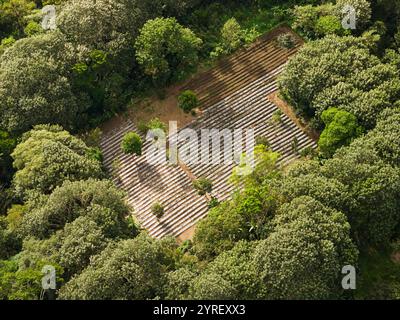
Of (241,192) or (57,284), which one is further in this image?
(241,192)

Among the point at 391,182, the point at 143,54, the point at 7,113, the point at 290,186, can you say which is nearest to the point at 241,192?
the point at 290,186

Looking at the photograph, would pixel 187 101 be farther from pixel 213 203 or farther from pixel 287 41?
pixel 287 41

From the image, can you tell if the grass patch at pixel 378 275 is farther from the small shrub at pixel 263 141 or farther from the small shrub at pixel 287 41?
the small shrub at pixel 287 41

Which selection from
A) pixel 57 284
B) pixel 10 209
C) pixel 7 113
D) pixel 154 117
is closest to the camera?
pixel 57 284

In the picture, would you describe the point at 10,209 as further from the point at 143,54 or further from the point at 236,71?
the point at 236,71

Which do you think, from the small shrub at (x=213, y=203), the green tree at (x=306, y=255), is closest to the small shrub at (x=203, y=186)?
the small shrub at (x=213, y=203)

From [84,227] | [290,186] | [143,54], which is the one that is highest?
[143,54]
